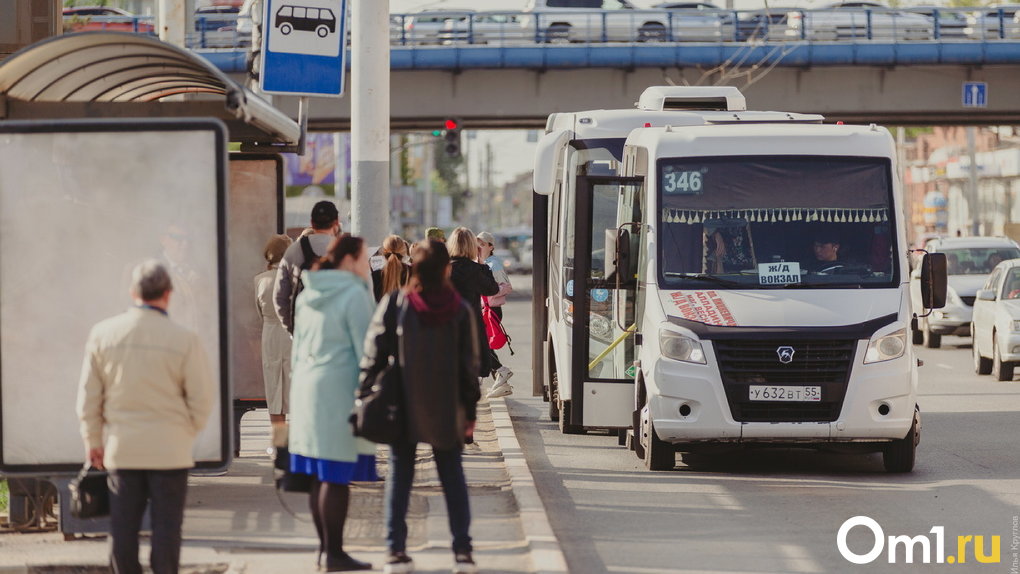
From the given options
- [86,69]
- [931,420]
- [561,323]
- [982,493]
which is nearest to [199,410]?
[86,69]

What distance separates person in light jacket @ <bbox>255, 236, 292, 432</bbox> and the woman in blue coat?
3925 millimetres

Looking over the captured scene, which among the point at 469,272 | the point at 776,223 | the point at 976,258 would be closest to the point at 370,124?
the point at 469,272

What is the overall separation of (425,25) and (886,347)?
30.3m

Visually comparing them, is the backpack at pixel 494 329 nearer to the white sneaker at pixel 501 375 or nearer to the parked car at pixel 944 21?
the white sneaker at pixel 501 375

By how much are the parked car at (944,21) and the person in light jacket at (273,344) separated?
31.6 m

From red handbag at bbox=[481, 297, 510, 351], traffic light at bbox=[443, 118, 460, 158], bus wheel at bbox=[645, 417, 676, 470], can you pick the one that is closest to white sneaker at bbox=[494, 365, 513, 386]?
red handbag at bbox=[481, 297, 510, 351]

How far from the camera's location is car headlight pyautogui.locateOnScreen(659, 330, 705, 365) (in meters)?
12.2

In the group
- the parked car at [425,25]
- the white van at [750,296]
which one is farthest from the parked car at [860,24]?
the white van at [750,296]

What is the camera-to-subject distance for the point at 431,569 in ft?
26.7

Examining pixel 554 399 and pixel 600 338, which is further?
pixel 554 399

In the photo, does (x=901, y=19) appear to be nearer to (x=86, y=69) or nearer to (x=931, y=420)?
(x=931, y=420)

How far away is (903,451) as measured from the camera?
12492 mm

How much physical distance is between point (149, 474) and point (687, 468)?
654cm

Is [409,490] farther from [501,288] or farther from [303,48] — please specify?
[501,288]
